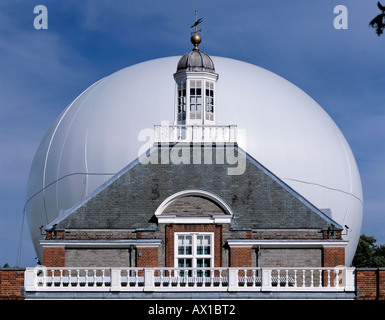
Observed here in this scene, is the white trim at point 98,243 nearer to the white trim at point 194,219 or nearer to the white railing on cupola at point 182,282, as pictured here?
the white trim at point 194,219

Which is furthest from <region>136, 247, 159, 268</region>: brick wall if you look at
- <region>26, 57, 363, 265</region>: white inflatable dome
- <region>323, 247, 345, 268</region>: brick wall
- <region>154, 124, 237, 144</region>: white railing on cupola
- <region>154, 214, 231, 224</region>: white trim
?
<region>26, 57, 363, 265</region>: white inflatable dome

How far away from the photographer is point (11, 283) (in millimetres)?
48375

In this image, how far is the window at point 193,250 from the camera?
176ft

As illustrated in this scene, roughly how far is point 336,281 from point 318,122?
108 ft

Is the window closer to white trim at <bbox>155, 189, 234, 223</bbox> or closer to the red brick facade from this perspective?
white trim at <bbox>155, 189, 234, 223</bbox>

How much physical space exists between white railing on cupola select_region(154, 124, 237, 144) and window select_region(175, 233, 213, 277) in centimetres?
584

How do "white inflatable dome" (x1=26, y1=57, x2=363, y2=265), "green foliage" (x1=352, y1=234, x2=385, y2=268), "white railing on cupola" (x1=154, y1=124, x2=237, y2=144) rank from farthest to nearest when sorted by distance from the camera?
"green foliage" (x1=352, y1=234, x2=385, y2=268) < "white inflatable dome" (x1=26, y1=57, x2=363, y2=265) < "white railing on cupola" (x1=154, y1=124, x2=237, y2=144)

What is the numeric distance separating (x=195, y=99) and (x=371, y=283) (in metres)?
16.6

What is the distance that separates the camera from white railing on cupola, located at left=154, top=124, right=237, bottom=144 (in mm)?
57531

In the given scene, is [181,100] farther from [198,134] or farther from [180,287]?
[180,287]

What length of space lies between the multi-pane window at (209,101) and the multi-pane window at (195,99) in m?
0.44

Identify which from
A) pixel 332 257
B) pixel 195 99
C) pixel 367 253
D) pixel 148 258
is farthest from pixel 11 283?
pixel 367 253
